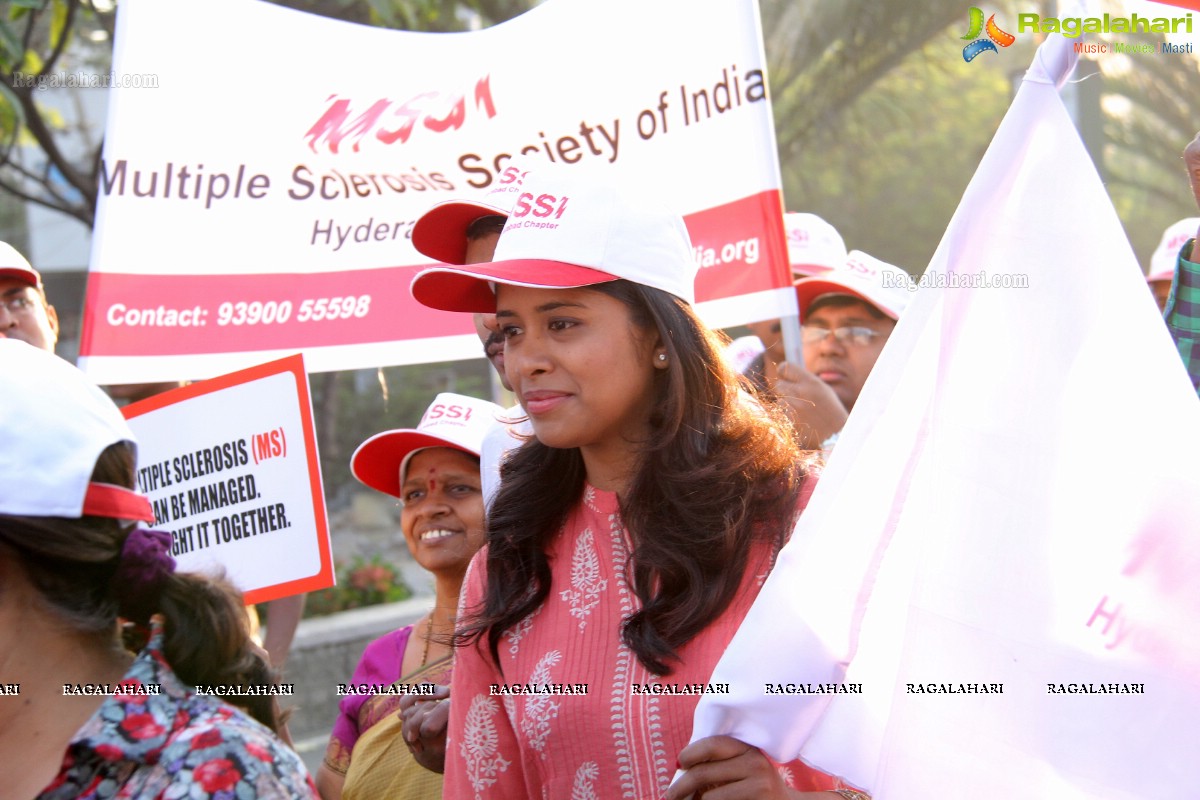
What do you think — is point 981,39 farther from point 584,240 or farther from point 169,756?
point 169,756

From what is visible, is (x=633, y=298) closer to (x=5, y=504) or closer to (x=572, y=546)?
(x=572, y=546)

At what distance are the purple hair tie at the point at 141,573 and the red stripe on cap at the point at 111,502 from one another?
1.8 inches

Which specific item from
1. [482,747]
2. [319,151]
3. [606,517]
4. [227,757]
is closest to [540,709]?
[482,747]

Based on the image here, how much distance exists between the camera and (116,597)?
1913mm

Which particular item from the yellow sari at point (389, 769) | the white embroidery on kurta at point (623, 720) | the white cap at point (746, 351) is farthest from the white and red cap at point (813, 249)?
the white embroidery on kurta at point (623, 720)

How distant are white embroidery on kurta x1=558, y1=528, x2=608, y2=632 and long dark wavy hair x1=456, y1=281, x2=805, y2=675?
52 millimetres

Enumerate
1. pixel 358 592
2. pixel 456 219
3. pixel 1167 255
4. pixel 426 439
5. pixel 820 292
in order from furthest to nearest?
1. pixel 358 592
2. pixel 1167 255
3. pixel 820 292
4. pixel 426 439
5. pixel 456 219

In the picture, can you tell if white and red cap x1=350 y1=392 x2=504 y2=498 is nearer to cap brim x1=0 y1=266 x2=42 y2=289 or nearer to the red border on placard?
the red border on placard

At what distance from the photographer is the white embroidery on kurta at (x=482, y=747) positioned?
7.54 ft

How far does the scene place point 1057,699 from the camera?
1712 millimetres

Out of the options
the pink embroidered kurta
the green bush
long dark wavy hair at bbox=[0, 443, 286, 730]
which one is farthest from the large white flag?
the green bush

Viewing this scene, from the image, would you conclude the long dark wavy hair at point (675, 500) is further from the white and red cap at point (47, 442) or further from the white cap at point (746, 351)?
the white cap at point (746, 351)

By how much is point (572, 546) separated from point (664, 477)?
22cm

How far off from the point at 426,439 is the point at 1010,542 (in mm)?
2078
